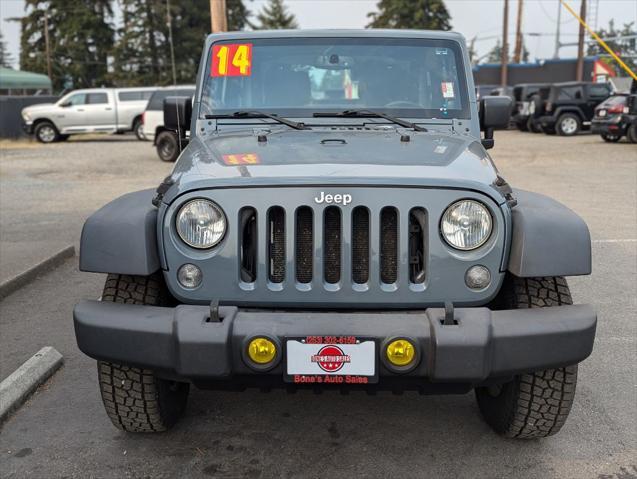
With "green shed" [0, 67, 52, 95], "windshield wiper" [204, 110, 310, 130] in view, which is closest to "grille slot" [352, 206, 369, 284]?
"windshield wiper" [204, 110, 310, 130]

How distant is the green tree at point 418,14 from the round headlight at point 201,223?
6319cm

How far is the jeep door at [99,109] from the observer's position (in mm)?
25734

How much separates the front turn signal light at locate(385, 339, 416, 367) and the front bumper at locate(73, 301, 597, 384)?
31 mm

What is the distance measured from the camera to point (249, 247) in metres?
2.96

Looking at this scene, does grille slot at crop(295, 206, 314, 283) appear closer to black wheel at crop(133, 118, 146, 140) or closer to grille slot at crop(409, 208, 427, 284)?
grille slot at crop(409, 208, 427, 284)

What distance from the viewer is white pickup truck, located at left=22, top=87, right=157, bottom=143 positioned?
25.7m

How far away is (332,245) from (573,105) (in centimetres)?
2362

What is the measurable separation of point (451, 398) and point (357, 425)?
0.62m

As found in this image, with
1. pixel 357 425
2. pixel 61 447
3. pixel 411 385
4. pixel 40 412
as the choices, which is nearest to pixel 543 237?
pixel 411 385

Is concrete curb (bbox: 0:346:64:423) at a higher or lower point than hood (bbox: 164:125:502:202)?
lower

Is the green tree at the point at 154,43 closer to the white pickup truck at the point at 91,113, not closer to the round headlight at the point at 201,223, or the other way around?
the white pickup truck at the point at 91,113

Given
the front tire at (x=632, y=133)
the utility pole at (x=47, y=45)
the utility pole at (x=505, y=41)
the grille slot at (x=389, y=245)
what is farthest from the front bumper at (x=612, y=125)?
the utility pole at (x=47, y=45)

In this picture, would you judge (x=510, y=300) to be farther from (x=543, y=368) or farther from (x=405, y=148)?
(x=405, y=148)

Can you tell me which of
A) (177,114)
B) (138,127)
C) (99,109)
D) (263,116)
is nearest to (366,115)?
(263,116)
